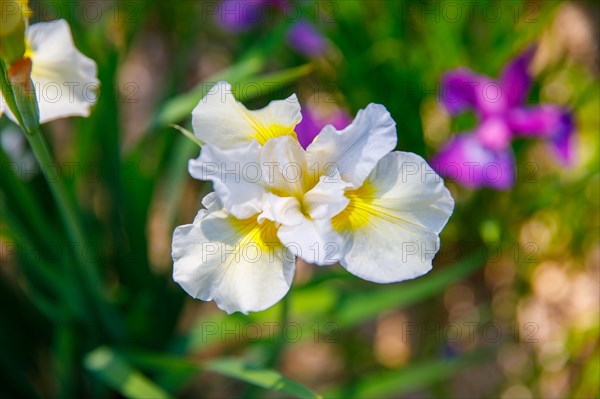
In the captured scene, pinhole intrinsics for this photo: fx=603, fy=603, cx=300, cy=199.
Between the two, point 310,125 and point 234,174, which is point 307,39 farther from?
point 234,174

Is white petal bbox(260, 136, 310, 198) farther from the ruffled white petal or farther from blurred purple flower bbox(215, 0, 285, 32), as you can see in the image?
blurred purple flower bbox(215, 0, 285, 32)

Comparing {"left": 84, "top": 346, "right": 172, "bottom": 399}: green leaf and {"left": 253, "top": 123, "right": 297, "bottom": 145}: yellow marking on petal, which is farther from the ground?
{"left": 253, "top": 123, "right": 297, "bottom": 145}: yellow marking on petal

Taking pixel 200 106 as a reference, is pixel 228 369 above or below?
below

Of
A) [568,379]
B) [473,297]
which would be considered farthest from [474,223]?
[568,379]

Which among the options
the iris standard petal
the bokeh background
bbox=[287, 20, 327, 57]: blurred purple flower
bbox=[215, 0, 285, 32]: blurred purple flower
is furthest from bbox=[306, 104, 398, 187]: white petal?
bbox=[215, 0, 285, 32]: blurred purple flower

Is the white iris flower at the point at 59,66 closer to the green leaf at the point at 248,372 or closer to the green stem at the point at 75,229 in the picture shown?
→ the green stem at the point at 75,229

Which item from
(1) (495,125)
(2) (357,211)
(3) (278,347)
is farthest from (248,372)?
(1) (495,125)

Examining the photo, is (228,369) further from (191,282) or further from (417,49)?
(417,49)
